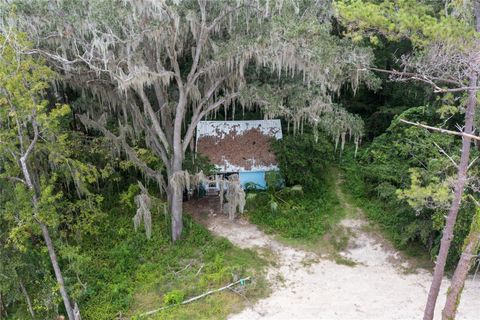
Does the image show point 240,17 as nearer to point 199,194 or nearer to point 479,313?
point 199,194

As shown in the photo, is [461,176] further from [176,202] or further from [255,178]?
[255,178]

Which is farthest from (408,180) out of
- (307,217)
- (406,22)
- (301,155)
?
(406,22)

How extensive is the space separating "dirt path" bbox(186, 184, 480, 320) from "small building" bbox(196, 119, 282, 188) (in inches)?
100

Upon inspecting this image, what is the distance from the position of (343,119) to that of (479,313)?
20.0 feet

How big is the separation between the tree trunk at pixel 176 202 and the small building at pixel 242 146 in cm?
285

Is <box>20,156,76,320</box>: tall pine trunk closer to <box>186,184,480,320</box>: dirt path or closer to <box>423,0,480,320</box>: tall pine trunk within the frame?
<box>186,184,480,320</box>: dirt path

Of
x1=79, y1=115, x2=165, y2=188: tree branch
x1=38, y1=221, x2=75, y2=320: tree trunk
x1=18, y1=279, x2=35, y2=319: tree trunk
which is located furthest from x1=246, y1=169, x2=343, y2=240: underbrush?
x1=18, y1=279, x2=35, y2=319: tree trunk

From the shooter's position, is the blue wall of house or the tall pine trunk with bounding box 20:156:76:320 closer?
the tall pine trunk with bounding box 20:156:76:320

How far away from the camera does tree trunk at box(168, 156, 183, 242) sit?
13406 millimetres

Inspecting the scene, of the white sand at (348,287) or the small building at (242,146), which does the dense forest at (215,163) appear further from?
the small building at (242,146)

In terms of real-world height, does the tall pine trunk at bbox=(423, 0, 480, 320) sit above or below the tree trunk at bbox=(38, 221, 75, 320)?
above

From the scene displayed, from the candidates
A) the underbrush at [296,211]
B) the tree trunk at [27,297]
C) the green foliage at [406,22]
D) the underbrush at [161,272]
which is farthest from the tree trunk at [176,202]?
the green foliage at [406,22]

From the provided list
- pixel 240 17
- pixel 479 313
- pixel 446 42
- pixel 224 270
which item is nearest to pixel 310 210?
pixel 224 270

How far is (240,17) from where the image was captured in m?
11.2
